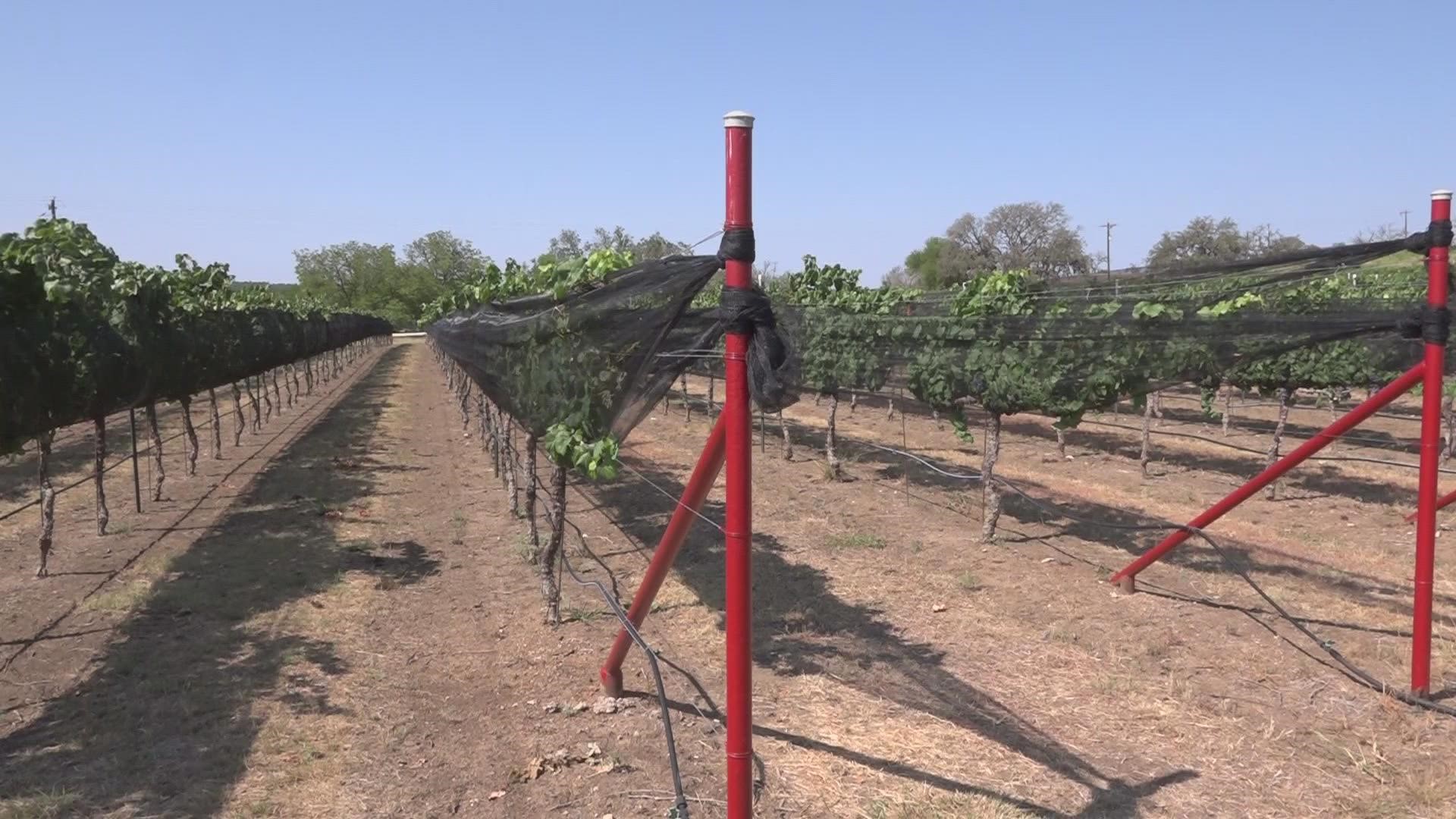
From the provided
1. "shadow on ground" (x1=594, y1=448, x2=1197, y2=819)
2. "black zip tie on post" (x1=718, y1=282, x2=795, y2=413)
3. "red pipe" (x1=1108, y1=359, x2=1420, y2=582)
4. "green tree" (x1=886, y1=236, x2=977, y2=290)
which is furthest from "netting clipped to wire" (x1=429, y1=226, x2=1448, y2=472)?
"green tree" (x1=886, y1=236, x2=977, y2=290)

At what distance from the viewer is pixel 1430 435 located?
4906 mm

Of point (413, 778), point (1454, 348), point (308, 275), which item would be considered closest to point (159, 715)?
point (413, 778)

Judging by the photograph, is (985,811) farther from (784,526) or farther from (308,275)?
(308,275)

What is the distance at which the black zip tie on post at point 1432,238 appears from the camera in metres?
4.88

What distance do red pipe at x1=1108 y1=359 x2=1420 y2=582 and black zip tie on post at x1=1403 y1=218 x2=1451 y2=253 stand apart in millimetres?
635

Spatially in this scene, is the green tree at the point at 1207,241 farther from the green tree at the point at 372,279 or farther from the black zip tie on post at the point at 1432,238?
the green tree at the point at 372,279

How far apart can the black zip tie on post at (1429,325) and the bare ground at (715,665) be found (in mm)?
2098

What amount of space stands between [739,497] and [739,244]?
2.41 feet

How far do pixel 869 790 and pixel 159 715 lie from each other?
411 cm

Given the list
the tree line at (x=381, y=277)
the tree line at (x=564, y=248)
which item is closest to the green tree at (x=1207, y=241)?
the tree line at (x=564, y=248)

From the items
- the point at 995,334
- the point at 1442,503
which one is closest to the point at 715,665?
the point at 995,334

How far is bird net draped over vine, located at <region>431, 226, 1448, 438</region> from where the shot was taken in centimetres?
387

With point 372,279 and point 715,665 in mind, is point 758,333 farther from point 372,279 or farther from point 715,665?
point 372,279

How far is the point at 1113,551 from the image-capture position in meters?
9.17
